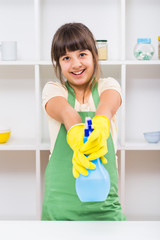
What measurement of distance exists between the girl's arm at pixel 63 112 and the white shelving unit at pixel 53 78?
80cm

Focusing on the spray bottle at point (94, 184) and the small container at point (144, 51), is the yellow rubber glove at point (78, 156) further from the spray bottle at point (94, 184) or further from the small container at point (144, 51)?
the small container at point (144, 51)

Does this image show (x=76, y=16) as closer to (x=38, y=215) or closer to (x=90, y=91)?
(x=90, y=91)

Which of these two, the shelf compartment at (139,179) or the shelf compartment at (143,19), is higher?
the shelf compartment at (143,19)

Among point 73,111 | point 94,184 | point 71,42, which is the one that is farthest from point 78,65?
point 94,184

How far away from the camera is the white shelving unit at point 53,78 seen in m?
2.17

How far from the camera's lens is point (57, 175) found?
130 centimetres

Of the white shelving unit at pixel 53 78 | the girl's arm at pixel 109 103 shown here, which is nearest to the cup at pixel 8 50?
the white shelving unit at pixel 53 78

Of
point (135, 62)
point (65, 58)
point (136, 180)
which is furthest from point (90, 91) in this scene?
point (136, 180)

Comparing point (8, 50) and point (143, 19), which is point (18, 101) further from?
point (143, 19)

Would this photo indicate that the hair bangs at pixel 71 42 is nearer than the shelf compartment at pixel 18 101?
Yes

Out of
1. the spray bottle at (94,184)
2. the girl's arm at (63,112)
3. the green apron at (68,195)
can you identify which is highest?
the girl's arm at (63,112)

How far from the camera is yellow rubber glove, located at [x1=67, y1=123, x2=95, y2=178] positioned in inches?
32.7
